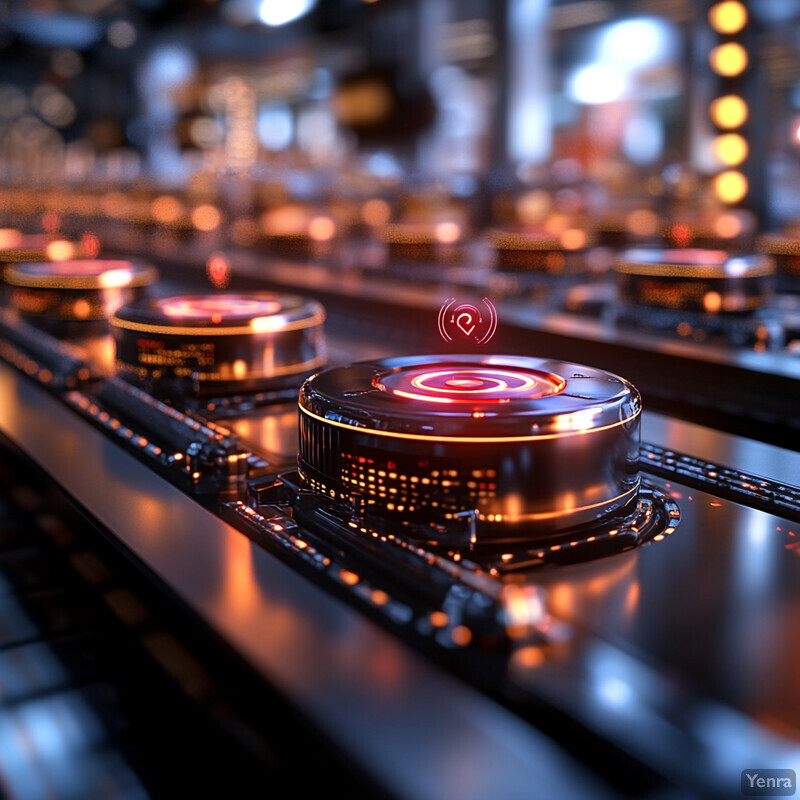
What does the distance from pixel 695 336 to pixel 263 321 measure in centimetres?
92

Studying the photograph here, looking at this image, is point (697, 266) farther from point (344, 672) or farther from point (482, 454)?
point (344, 672)

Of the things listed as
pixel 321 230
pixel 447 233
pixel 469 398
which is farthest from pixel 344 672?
pixel 321 230

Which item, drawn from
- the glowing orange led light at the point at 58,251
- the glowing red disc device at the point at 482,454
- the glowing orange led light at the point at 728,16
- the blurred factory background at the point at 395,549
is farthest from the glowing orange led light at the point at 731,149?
the glowing red disc device at the point at 482,454

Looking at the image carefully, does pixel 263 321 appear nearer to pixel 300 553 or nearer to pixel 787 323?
pixel 300 553

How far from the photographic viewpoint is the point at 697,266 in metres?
1.89

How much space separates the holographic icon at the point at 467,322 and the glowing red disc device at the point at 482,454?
0.45ft

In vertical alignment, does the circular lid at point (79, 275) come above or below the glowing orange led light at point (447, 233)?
below

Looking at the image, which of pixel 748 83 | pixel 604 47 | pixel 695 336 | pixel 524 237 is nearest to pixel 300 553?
pixel 695 336

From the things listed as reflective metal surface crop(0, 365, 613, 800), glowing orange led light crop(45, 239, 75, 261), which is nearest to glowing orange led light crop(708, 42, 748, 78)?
glowing orange led light crop(45, 239, 75, 261)

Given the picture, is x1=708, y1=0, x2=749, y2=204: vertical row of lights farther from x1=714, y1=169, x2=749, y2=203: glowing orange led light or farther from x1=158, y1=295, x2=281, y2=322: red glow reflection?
x1=158, y1=295, x2=281, y2=322: red glow reflection

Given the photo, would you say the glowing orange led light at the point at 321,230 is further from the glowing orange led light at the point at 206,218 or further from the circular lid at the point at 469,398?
the circular lid at the point at 469,398

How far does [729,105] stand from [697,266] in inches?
111

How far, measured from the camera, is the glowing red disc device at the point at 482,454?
79 cm

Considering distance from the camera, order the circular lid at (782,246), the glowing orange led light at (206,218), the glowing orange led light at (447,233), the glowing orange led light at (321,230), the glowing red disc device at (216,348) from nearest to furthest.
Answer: the glowing red disc device at (216,348), the circular lid at (782,246), the glowing orange led light at (447,233), the glowing orange led light at (321,230), the glowing orange led light at (206,218)
